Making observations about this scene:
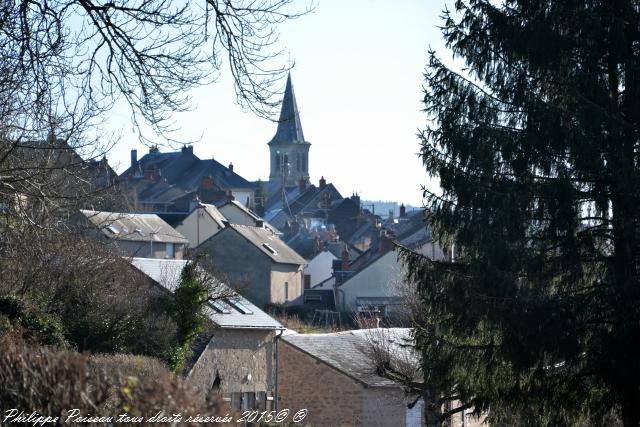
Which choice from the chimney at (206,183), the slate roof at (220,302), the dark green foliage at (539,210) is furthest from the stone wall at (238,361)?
the chimney at (206,183)

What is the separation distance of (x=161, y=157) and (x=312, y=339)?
75.9 metres

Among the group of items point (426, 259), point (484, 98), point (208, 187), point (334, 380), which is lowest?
point (334, 380)

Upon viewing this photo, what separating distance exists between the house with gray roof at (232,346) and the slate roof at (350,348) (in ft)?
4.92

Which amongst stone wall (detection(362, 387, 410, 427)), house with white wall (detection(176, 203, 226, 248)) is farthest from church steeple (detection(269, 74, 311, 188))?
stone wall (detection(362, 387, 410, 427))

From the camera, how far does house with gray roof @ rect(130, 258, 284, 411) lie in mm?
32688

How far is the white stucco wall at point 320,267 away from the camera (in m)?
80.3

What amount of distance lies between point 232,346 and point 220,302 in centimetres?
183

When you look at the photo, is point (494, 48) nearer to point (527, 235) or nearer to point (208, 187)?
point (527, 235)

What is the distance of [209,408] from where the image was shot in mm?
6613

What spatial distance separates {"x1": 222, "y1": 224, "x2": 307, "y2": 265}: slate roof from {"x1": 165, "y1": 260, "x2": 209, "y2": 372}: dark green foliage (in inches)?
1186

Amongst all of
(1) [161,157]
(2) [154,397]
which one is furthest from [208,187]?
(2) [154,397]

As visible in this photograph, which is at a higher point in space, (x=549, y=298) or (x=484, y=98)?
(x=484, y=98)

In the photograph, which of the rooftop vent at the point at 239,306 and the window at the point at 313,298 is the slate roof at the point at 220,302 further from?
the window at the point at 313,298

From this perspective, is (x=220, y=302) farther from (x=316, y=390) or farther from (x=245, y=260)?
(x=245, y=260)
